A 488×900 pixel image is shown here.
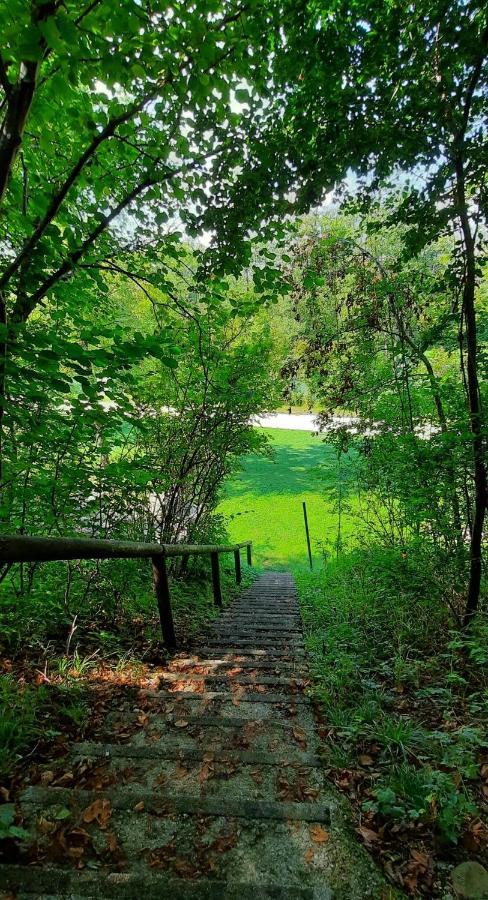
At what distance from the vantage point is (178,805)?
169 cm

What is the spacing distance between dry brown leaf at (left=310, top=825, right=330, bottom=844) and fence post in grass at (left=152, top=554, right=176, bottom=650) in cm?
→ 217

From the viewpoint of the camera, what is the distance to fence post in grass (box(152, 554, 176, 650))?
3.47 m

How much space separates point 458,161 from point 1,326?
3.51 meters

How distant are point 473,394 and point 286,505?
16.4m

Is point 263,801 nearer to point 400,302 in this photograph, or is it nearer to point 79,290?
point 79,290

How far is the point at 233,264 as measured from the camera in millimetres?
3523

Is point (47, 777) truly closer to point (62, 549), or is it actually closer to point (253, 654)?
point (62, 549)

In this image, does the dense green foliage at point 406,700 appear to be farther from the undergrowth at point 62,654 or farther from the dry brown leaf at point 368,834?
the undergrowth at point 62,654

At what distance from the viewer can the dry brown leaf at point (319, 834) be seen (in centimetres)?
153

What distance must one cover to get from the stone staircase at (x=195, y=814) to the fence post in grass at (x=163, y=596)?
0.91 m

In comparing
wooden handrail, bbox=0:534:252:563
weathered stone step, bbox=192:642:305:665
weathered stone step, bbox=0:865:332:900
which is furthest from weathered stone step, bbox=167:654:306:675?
weathered stone step, bbox=0:865:332:900

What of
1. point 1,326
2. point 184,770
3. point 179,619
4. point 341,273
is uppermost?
point 341,273

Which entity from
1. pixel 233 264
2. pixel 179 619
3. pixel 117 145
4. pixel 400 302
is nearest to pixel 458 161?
pixel 233 264

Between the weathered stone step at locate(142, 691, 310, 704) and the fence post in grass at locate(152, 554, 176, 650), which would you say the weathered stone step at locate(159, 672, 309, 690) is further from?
the fence post in grass at locate(152, 554, 176, 650)
